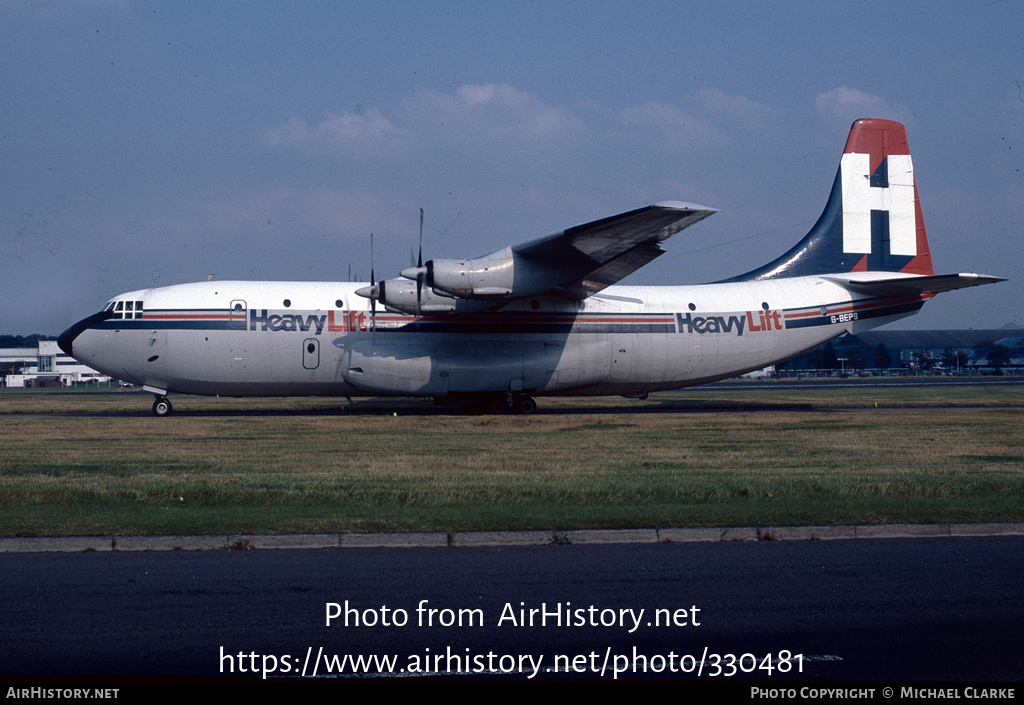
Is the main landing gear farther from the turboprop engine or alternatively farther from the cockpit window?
the turboprop engine

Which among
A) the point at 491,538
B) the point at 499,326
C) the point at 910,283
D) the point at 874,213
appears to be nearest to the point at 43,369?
the point at 499,326

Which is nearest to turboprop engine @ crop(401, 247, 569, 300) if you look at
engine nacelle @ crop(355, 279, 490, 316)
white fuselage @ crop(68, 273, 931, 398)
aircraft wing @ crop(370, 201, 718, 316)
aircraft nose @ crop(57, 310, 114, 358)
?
aircraft wing @ crop(370, 201, 718, 316)

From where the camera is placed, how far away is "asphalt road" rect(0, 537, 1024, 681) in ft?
18.2

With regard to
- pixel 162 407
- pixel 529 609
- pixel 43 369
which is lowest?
pixel 529 609

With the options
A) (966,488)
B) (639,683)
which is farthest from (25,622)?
(966,488)

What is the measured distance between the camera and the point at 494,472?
15.5 metres

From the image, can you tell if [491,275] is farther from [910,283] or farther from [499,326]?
[910,283]

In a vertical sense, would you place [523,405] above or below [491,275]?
below

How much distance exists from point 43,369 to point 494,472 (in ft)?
453

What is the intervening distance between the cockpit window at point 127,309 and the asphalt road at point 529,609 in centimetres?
2111

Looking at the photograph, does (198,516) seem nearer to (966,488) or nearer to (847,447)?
(966,488)

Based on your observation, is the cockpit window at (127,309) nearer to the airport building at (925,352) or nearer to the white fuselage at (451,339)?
the white fuselage at (451,339)

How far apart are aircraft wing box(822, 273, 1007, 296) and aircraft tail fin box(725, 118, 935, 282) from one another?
144 centimetres

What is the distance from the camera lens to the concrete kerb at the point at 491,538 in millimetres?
9516
